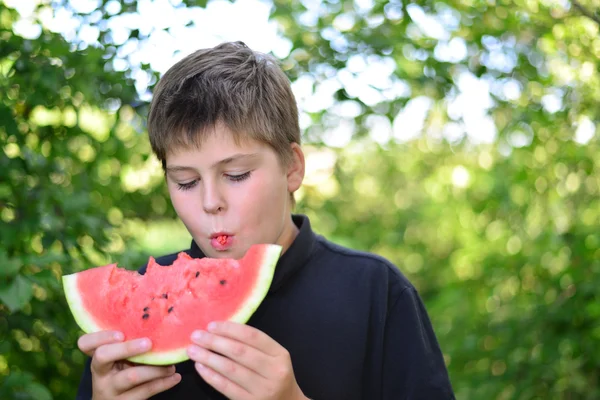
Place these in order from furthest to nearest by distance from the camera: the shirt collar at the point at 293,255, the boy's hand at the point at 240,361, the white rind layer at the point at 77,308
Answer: the shirt collar at the point at 293,255 < the white rind layer at the point at 77,308 < the boy's hand at the point at 240,361

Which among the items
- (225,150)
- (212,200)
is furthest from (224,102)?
(212,200)

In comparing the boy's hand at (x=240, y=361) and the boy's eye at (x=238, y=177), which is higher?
the boy's eye at (x=238, y=177)

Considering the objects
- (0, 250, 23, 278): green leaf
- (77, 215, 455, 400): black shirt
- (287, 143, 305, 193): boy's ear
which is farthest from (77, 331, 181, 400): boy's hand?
(287, 143, 305, 193): boy's ear

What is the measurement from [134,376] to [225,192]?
0.46 m

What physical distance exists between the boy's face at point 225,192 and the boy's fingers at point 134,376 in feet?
1.14

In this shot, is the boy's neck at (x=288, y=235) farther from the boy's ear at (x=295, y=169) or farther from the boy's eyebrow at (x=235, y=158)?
the boy's eyebrow at (x=235, y=158)

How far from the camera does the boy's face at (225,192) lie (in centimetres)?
165

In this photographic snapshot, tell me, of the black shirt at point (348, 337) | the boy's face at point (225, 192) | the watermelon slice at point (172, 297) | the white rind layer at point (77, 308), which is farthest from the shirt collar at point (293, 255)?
the white rind layer at point (77, 308)

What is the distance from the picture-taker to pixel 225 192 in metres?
1.65

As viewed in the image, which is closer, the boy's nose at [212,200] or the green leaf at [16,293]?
the boy's nose at [212,200]

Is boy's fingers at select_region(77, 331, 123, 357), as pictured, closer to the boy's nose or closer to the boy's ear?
the boy's nose

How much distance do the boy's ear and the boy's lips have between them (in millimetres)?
297

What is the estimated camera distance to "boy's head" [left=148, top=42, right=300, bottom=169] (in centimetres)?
171

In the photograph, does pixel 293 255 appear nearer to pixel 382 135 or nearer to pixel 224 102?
pixel 224 102
